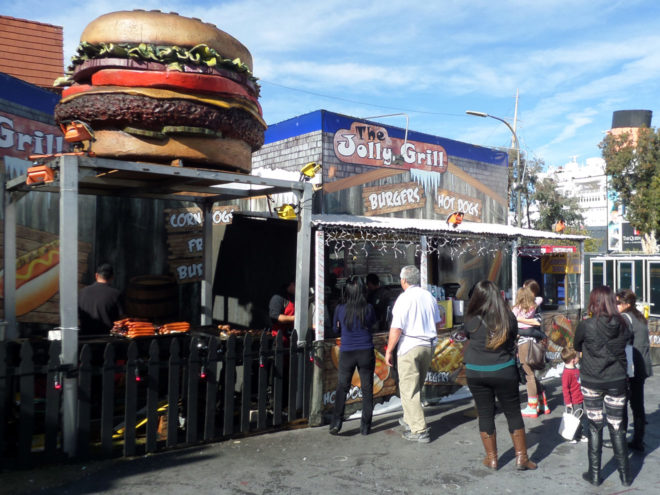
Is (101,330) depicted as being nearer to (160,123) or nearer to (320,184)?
(160,123)

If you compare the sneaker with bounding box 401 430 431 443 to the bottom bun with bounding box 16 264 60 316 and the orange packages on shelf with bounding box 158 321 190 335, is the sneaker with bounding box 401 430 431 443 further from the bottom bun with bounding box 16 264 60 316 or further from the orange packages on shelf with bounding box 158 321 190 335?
the bottom bun with bounding box 16 264 60 316

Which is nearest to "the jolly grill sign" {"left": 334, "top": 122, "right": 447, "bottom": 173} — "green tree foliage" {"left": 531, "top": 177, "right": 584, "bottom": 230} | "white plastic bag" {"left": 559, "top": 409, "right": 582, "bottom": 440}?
"white plastic bag" {"left": 559, "top": 409, "right": 582, "bottom": 440}

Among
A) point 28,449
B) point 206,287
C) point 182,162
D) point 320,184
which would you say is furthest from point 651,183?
point 28,449

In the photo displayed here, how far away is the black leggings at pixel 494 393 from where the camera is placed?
16.1 feet

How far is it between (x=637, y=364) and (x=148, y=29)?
231 inches

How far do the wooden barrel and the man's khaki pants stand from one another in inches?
143

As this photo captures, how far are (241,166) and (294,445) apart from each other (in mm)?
2987

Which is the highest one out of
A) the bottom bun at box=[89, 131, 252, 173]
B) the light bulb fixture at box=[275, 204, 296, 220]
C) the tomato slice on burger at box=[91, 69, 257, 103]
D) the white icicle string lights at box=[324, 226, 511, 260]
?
the tomato slice on burger at box=[91, 69, 257, 103]

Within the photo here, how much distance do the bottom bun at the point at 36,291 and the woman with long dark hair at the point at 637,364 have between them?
21.8 feet

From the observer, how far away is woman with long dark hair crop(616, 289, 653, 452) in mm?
5758

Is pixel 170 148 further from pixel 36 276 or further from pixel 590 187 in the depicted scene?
pixel 590 187

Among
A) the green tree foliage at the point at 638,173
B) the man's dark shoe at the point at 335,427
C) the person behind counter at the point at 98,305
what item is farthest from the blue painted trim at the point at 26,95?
the green tree foliage at the point at 638,173

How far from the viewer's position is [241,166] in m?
6.17

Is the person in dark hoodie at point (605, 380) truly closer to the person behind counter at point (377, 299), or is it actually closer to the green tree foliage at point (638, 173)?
the person behind counter at point (377, 299)
